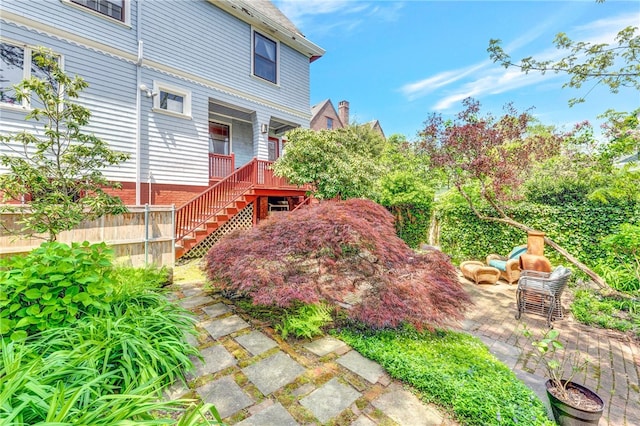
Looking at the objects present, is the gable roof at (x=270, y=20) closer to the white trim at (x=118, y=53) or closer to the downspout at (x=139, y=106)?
the white trim at (x=118, y=53)

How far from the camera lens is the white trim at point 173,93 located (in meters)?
7.47

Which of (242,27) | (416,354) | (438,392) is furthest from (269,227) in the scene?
(242,27)

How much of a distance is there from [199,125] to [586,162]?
12.9m

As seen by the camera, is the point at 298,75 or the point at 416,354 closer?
the point at 416,354

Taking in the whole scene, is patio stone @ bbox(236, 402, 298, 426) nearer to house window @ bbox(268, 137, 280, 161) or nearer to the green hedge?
the green hedge

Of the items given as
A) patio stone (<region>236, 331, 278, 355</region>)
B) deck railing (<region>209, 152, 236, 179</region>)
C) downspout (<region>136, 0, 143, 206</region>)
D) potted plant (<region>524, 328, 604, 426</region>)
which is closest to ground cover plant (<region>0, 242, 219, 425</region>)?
patio stone (<region>236, 331, 278, 355</region>)

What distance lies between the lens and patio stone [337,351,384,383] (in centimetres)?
246

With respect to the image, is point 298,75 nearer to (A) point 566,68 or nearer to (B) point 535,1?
(B) point 535,1

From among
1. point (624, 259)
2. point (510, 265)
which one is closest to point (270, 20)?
point (510, 265)

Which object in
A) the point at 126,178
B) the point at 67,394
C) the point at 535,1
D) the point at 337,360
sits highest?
the point at 535,1

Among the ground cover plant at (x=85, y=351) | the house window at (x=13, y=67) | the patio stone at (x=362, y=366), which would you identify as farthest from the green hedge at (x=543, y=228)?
the house window at (x=13, y=67)

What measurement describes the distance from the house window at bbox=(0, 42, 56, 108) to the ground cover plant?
19.0ft

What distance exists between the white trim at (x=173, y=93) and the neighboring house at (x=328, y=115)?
1461cm

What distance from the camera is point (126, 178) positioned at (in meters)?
6.99
